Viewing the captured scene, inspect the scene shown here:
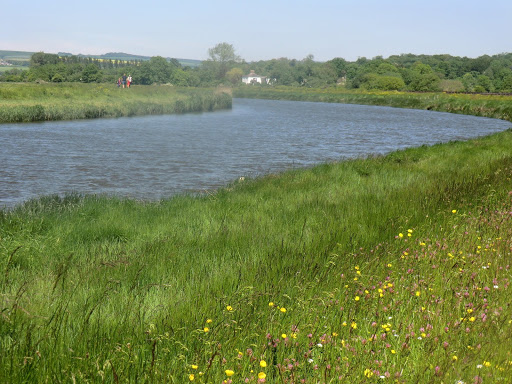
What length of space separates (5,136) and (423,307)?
27.3 m

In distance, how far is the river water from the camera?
53.9ft

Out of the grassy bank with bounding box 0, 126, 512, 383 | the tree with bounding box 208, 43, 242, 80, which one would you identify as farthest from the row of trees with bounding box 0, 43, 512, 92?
the grassy bank with bounding box 0, 126, 512, 383

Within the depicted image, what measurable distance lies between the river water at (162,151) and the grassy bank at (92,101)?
2.20m

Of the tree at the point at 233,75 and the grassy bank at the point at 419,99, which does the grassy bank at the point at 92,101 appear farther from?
the tree at the point at 233,75

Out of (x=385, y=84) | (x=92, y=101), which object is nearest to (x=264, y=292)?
(x=92, y=101)

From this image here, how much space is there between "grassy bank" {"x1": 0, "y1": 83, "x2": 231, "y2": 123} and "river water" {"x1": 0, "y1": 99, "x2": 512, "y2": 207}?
7.21 feet

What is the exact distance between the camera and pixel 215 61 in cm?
13075

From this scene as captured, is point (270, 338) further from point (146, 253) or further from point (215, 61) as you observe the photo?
point (215, 61)

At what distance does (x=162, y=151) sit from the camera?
24203 millimetres

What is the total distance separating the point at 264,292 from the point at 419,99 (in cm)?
8154

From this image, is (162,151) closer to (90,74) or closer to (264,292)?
(264,292)

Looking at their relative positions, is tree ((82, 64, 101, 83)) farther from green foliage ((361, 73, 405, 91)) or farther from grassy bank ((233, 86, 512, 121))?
green foliage ((361, 73, 405, 91))

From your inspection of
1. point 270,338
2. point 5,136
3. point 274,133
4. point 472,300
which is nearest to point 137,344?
point 270,338

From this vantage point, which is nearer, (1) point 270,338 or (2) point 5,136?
(1) point 270,338
